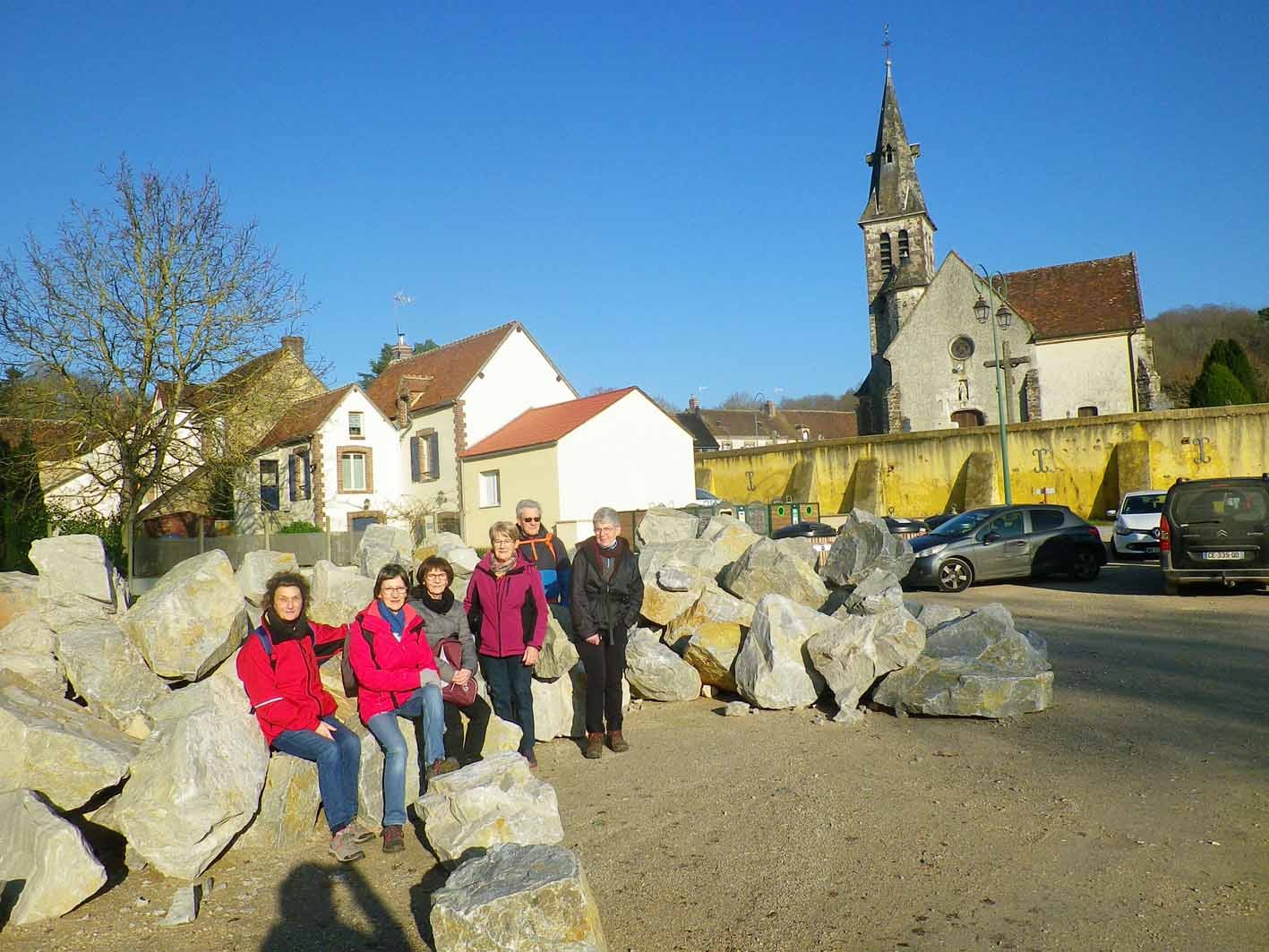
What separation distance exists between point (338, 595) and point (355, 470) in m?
33.1

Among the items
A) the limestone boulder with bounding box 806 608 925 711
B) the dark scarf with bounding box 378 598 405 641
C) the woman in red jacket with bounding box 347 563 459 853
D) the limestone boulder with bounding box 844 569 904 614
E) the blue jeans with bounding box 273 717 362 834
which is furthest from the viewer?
the limestone boulder with bounding box 844 569 904 614

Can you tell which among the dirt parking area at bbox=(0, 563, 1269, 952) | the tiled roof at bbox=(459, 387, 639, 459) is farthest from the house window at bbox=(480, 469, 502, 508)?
the dirt parking area at bbox=(0, 563, 1269, 952)

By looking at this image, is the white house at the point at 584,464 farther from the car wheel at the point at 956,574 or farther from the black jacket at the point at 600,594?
the black jacket at the point at 600,594

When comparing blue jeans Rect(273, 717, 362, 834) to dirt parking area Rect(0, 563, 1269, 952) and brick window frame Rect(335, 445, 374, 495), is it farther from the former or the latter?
brick window frame Rect(335, 445, 374, 495)

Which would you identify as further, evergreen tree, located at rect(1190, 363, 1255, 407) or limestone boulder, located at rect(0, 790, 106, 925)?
evergreen tree, located at rect(1190, 363, 1255, 407)

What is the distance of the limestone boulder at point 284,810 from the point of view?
5.66 m

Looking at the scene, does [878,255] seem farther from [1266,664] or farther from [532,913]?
[532,913]

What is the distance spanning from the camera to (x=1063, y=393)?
42.9m

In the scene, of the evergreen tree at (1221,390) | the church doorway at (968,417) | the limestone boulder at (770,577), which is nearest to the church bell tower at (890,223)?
the church doorway at (968,417)

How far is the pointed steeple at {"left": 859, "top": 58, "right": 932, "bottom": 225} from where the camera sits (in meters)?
56.5

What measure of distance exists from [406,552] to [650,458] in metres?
25.6

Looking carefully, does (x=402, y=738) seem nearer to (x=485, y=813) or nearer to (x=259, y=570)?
(x=485, y=813)

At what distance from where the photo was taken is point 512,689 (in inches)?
270

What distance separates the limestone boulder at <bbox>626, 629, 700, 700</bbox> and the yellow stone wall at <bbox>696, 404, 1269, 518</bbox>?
2543 cm
